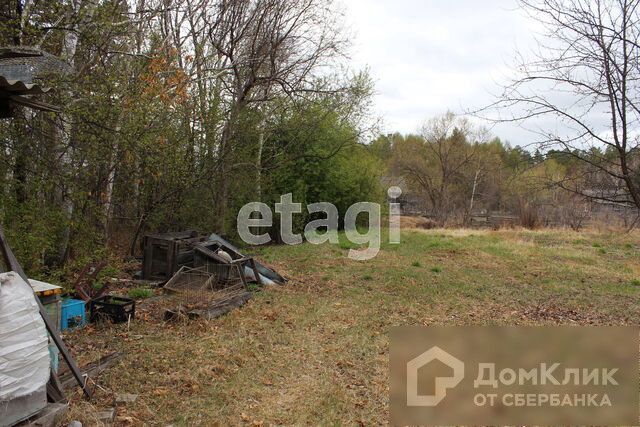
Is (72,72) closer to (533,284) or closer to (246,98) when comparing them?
(246,98)

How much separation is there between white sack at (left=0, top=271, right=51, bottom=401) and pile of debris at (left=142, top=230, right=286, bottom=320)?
285cm

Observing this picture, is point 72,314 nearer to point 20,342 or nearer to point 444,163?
point 20,342

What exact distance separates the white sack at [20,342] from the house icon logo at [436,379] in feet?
8.36

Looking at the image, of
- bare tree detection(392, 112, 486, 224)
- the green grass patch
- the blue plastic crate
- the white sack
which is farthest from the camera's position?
bare tree detection(392, 112, 486, 224)

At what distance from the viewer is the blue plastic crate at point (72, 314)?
14.8 ft

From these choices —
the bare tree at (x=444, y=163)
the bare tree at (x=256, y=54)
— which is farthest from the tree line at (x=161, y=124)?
the bare tree at (x=444, y=163)

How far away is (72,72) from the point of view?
4.82 meters

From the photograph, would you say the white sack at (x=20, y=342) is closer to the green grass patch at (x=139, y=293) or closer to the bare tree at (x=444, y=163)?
the green grass patch at (x=139, y=293)

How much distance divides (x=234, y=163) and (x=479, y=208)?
26422 mm

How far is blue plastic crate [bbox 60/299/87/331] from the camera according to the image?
4496 millimetres

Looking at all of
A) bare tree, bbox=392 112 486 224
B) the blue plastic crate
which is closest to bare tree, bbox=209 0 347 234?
the blue plastic crate

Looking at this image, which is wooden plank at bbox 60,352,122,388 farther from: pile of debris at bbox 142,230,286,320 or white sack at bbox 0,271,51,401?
pile of debris at bbox 142,230,286,320

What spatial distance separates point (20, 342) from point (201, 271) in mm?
4112

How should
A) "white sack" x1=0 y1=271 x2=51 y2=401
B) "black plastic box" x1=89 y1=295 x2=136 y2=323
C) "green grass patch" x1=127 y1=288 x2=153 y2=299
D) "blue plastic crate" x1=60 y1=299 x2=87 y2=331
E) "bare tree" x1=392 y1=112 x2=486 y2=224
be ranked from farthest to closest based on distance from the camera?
"bare tree" x1=392 y1=112 x2=486 y2=224 < "green grass patch" x1=127 y1=288 x2=153 y2=299 < "black plastic box" x1=89 y1=295 x2=136 y2=323 < "blue plastic crate" x1=60 y1=299 x2=87 y2=331 < "white sack" x1=0 y1=271 x2=51 y2=401
